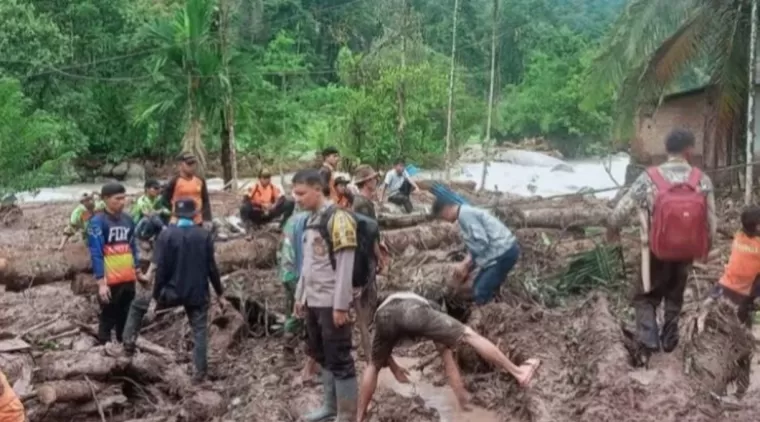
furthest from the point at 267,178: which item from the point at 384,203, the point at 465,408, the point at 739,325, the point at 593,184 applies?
the point at 593,184

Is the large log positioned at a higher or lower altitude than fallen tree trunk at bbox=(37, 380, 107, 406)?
higher

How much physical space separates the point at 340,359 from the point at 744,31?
50.3 ft

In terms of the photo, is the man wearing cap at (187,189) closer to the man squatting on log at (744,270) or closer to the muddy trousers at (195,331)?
the muddy trousers at (195,331)

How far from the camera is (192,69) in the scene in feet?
78.3

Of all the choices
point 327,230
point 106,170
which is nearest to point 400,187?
point 327,230

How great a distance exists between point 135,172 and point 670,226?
104 ft

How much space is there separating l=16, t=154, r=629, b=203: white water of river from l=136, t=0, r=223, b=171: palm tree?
3.52 m

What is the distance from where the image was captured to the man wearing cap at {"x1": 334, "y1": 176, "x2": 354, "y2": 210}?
28.1 ft

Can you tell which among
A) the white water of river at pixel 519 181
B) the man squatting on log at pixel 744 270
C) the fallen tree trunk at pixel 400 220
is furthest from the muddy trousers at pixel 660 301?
the white water of river at pixel 519 181

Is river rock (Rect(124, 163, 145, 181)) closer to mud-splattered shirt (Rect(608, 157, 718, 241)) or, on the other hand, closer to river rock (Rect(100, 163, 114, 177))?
river rock (Rect(100, 163, 114, 177))

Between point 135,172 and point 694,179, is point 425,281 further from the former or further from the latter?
point 135,172

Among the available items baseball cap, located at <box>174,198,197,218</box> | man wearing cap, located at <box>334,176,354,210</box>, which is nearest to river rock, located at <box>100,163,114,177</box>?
man wearing cap, located at <box>334,176,354,210</box>

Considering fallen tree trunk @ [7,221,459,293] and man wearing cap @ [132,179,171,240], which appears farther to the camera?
man wearing cap @ [132,179,171,240]

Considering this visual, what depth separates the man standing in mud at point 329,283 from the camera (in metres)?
5.64
